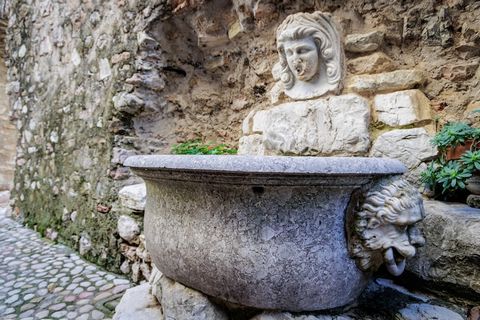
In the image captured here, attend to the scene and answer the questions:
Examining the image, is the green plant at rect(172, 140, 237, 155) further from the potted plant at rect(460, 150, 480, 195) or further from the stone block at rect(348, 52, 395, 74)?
the potted plant at rect(460, 150, 480, 195)

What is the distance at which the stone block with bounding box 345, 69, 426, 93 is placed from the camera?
134 cm

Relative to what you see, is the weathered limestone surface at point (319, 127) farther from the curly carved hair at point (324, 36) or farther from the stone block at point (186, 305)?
the stone block at point (186, 305)

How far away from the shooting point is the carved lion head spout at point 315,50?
1475 millimetres

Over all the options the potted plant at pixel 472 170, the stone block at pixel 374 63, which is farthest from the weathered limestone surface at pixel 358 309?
the stone block at pixel 374 63

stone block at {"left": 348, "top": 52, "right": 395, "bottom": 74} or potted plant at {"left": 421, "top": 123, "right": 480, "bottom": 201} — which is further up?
stone block at {"left": 348, "top": 52, "right": 395, "bottom": 74}

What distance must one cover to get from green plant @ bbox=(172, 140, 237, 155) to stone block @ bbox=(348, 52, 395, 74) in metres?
0.93

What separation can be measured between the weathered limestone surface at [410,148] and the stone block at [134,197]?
4.24 feet

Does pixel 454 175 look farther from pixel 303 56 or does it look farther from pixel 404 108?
pixel 303 56

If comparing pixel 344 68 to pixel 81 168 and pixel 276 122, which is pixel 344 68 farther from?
pixel 81 168

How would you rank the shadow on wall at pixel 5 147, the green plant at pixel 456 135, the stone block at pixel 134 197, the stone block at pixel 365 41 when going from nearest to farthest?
the green plant at pixel 456 135 < the stone block at pixel 365 41 < the stone block at pixel 134 197 < the shadow on wall at pixel 5 147

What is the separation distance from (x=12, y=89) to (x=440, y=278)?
476 cm

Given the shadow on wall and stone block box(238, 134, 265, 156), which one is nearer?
stone block box(238, 134, 265, 156)

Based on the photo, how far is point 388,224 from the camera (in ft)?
2.78

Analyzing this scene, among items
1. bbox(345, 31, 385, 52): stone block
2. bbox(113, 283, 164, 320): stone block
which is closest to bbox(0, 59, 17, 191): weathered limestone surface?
bbox(113, 283, 164, 320): stone block
